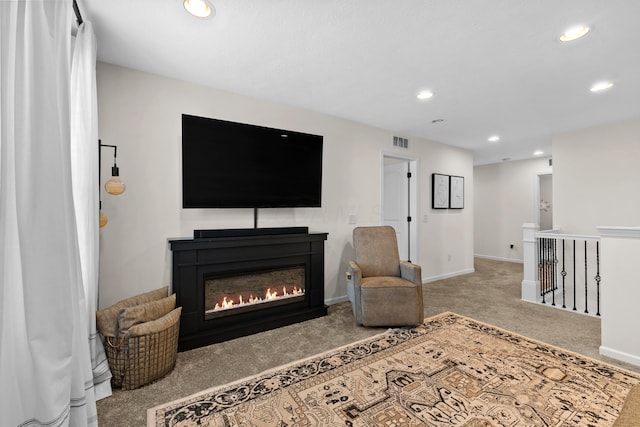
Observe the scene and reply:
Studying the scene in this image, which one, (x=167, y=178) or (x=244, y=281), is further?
(x=244, y=281)

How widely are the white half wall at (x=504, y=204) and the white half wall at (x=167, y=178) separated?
483cm

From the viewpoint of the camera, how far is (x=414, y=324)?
9.85ft

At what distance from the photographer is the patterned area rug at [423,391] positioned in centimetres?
170

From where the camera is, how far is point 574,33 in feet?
6.52

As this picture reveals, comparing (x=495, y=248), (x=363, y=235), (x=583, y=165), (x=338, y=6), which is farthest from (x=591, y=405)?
(x=495, y=248)

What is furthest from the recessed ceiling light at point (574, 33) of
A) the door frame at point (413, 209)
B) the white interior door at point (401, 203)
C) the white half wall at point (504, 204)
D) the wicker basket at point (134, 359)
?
the white half wall at point (504, 204)

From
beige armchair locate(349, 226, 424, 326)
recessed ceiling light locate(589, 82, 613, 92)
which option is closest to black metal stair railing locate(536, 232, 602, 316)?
recessed ceiling light locate(589, 82, 613, 92)

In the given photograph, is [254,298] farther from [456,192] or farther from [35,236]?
[456,192]

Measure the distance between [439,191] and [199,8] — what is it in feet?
14.9

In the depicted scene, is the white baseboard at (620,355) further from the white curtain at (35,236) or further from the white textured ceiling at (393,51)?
the white curtain at (35,236)

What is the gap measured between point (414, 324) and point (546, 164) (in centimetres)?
579

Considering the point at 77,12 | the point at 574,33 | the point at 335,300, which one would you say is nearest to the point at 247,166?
the point at 77,12

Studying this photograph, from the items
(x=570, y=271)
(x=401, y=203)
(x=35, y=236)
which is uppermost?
(x=401, y=203)

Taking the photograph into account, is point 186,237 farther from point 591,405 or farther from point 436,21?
point 591,405
